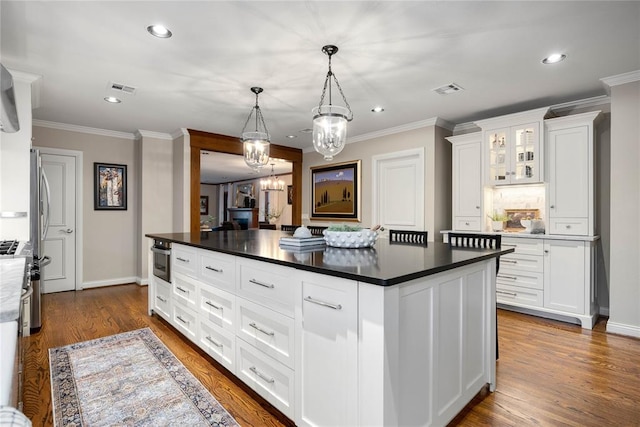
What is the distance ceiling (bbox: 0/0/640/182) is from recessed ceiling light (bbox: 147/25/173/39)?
0.14 ft

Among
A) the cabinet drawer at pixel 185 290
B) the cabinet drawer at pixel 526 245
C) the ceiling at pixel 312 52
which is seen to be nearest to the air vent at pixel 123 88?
the ceiling at pixel 312 52

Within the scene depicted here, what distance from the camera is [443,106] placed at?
156 inches

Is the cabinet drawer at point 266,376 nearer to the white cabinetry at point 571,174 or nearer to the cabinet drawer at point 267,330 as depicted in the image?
the cabinet drawer at point 267,330

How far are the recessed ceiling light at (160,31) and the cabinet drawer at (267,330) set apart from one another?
189 cm

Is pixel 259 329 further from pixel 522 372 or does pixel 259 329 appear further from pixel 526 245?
pixel 526 245

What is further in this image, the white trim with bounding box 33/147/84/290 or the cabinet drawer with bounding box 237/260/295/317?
the white trim with bounding box 33/147/84/290

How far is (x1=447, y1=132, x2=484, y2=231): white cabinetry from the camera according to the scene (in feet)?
13.9

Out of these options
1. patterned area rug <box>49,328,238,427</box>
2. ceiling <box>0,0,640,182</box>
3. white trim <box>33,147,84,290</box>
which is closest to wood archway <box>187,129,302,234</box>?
ceiling <box>0,0,640,182</box>

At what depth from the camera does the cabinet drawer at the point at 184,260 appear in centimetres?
272

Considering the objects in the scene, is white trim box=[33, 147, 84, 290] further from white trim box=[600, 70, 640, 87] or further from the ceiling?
white trim box=[600, 70, 640, 87]

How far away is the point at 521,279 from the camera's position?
3785 mm

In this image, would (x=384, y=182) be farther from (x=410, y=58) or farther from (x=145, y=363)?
(x=145, y=363)

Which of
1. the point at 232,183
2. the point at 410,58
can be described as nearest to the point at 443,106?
the point at 410,58

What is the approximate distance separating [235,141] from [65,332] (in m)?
3.50
